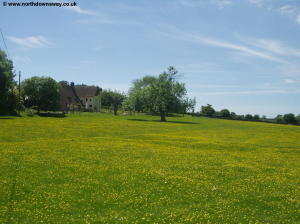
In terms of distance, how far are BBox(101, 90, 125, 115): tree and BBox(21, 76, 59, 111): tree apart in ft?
96.8

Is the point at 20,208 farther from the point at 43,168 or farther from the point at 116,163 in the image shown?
the point at 116,163

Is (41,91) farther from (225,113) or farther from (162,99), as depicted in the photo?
(225,113)

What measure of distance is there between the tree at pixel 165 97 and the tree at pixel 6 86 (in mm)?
38681

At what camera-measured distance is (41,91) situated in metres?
92.4

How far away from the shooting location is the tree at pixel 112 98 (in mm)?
129875

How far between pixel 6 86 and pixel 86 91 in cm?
8369

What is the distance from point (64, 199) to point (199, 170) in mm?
8707

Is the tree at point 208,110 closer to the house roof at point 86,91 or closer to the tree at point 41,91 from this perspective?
the house roof at point 86,91

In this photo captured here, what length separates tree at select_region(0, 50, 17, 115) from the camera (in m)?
68.1

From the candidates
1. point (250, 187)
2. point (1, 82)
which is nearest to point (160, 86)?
point (1, 82)

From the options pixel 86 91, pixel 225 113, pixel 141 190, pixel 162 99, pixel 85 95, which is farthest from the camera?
pixel 225 113

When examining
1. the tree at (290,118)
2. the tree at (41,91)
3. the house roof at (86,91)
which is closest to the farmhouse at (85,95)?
the house roof at (86,91)

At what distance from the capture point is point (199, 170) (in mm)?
17156

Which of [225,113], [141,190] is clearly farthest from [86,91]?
[141,190]
